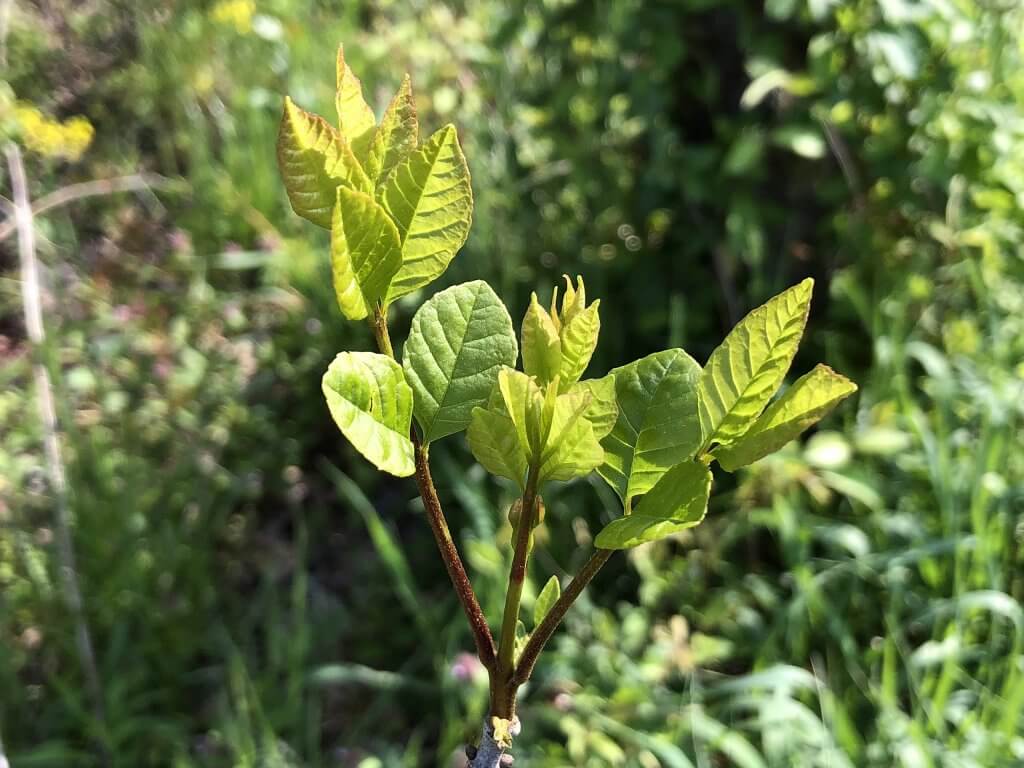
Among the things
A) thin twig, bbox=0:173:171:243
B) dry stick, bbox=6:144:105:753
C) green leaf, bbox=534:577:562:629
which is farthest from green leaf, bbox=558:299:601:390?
thin twig, bbox=0:173:171:243

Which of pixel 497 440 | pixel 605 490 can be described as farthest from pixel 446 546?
pixel 605 490

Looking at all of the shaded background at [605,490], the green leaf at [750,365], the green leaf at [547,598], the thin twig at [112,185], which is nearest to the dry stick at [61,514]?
the shaded background at [605,490]

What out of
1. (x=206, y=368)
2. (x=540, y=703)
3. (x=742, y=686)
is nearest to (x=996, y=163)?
(x=742, y=686)

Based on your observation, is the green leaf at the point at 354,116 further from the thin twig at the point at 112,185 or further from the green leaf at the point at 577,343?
the thin twig at the point at 112,185

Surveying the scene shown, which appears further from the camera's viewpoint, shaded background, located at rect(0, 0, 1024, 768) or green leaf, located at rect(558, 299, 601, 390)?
shaded background, located at rect(0, 0, 1024, 768)

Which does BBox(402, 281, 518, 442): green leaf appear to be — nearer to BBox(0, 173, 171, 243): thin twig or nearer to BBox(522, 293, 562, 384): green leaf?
BBox(522, 293, 562, 384): green leaf

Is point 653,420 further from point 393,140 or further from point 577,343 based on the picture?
point 393,140
